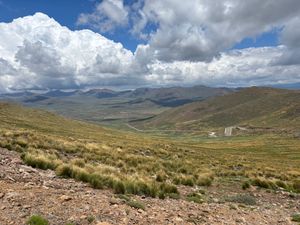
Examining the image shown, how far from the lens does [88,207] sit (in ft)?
42.2

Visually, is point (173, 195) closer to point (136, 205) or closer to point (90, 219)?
point (136, 205)

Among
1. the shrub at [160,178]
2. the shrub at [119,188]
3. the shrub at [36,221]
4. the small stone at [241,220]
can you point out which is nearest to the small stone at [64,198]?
the shrub at [36,221]

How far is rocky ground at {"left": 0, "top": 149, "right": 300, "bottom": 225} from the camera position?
11.9 m

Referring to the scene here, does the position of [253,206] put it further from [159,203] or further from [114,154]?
[114,154]

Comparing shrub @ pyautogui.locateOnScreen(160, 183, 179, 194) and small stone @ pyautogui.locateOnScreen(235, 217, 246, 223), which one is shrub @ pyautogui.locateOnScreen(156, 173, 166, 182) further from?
small stone @ pyautogui.locateOnScreen(235, 217, 246, 223)

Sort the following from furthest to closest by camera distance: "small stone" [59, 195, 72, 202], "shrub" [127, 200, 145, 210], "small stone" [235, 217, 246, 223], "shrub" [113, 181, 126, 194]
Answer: "shrub" [113, 181, 126, 194] → "small stone" [235, 217, 246, 223] → "shrub" [127, 200, 145, 210] → "small stone" [59, 195, 72, 202]

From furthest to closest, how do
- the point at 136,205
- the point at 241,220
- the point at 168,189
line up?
the point at 168,189
the point at 241,220
the point at 136,205

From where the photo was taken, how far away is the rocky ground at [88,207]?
39.1ft

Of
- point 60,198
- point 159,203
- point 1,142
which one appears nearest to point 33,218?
point 60,198

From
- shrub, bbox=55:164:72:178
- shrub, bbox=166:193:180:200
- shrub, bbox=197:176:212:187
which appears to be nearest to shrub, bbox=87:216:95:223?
shrub, bbox=166:193:180:200

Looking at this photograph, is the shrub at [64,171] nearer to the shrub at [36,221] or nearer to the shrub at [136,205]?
the shrub at [136,205]

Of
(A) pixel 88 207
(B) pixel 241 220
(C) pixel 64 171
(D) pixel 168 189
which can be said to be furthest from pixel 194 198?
(A) pixel 88 207

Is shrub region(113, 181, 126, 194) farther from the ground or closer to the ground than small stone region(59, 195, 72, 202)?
closer to the ground

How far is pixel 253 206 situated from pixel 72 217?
34.4 ft
